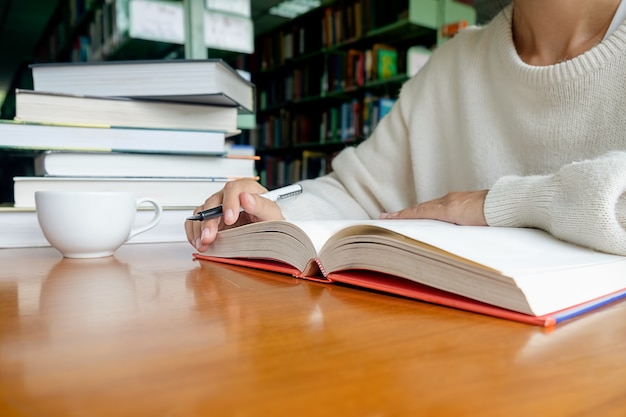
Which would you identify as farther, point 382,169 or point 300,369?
point 382,169

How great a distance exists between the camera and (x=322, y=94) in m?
4.04

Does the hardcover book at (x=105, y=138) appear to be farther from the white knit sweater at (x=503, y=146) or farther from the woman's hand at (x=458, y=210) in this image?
the woman's hand at (x=458, y=210)

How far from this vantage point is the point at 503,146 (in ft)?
3.06

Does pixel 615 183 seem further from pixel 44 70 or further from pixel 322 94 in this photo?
pixel 322 94

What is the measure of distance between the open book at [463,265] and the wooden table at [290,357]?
18mm

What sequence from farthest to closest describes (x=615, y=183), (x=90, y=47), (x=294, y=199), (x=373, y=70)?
(x=373, y=70), (x=90, y=47), (x=294, y=199), (x=615, y=183)

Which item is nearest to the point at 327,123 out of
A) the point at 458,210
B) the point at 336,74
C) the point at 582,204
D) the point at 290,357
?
the point at 336,74

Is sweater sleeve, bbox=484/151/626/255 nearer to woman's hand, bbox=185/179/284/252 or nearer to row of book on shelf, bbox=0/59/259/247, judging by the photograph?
woman's hand, bbox=185/179/284/252

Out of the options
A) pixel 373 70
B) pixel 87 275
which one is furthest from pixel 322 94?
pixel 87 275

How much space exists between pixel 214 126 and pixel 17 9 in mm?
5575

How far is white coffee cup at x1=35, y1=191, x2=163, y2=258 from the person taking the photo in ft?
2.13

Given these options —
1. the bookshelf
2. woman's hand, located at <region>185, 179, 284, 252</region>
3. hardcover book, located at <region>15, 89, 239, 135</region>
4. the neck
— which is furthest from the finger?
the bookshelf

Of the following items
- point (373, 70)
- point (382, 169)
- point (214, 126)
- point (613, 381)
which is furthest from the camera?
point (373, 70)

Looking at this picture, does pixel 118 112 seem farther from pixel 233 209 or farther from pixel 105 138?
pixel 233 209
